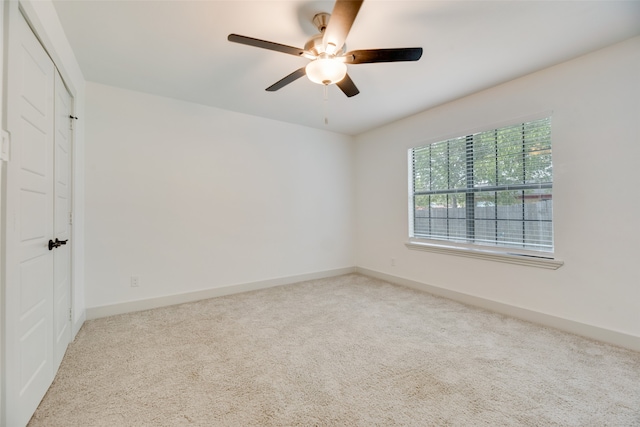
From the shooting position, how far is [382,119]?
13.3 feet

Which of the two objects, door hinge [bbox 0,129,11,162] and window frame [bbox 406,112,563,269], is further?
window frame [bbox 406,112,563,269]

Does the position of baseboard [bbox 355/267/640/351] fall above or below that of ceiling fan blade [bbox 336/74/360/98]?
below

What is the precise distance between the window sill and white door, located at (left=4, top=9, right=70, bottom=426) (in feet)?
12.5

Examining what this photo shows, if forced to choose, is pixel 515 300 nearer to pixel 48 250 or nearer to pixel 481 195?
pixel 481 195

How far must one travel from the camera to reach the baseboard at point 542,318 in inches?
86.8

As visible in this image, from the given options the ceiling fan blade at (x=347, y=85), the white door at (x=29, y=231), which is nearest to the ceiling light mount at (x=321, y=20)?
the ceiling fan blade at (x=347, y=85)

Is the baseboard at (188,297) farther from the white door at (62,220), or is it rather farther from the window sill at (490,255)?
the window sill at (490,255)

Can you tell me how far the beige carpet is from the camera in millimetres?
1483

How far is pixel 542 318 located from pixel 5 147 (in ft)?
13.6

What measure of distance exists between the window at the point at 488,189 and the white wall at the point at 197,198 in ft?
5.22

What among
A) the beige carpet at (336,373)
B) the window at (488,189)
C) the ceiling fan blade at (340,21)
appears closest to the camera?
the ceiling fan blade at (340,21)

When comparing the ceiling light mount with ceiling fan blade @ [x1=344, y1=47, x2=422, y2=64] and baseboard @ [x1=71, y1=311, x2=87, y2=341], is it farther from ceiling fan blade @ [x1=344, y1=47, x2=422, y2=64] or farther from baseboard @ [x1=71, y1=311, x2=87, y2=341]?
baseboard @ [x1=71, y1=311, x2=87, y2=341]

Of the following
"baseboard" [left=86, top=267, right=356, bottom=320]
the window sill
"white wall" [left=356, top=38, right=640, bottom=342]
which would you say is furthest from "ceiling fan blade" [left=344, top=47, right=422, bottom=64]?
"baseboard" [left=86, top=267, right=356, bottom=320]

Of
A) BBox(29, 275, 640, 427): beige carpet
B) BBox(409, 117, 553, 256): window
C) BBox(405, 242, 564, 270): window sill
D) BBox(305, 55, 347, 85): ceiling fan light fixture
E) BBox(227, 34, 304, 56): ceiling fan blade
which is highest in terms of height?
BBox(227, 34, 304, 56): ceiling fan blade
